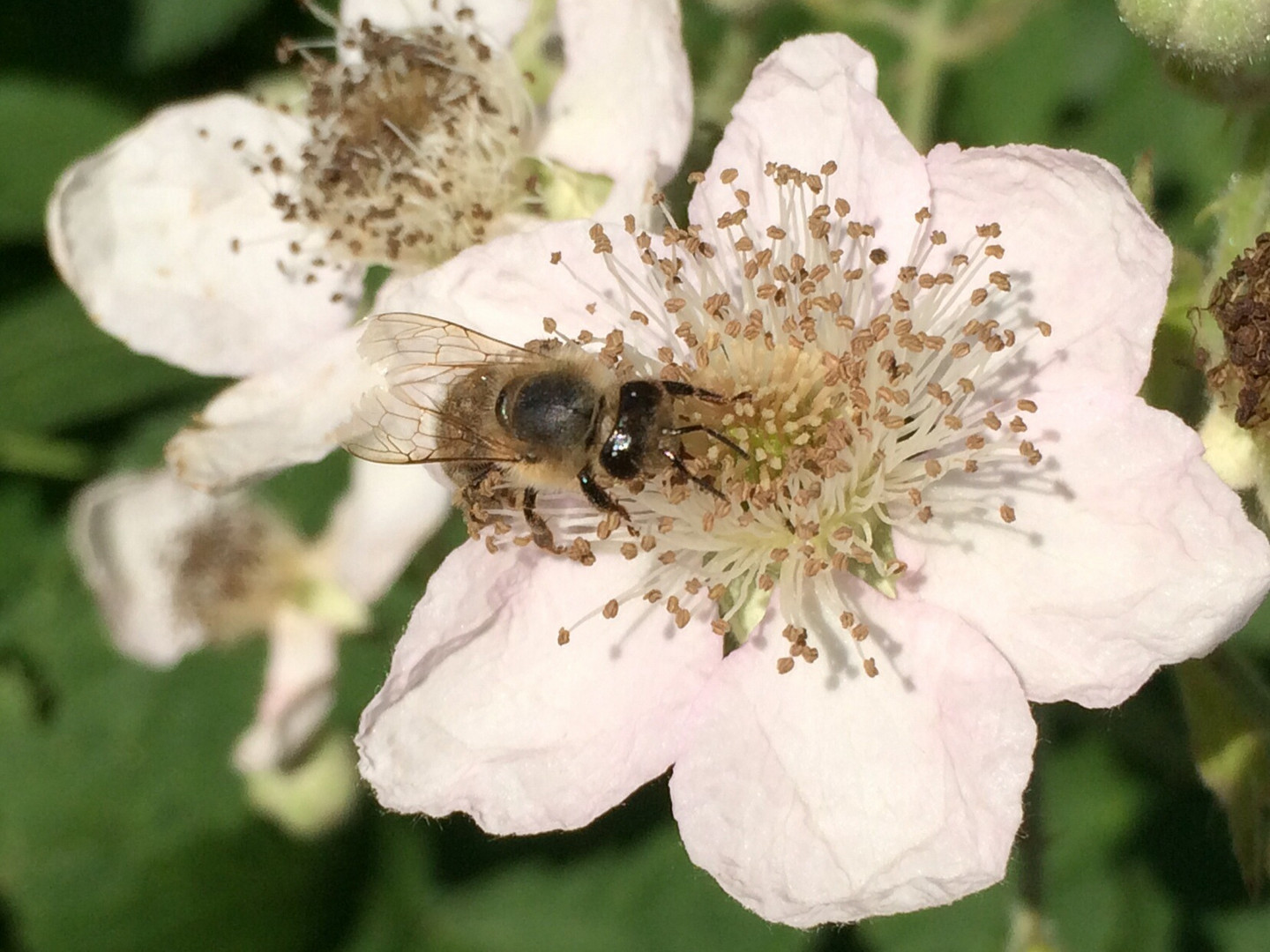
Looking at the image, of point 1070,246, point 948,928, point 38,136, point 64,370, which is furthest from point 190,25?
point 948,928

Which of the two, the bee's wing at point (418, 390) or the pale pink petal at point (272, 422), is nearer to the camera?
the bee's wing at point (418, 390)

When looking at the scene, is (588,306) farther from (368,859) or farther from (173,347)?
(368,859)

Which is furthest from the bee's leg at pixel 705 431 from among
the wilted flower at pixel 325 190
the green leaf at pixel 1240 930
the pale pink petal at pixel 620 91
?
the green leaf at pixel 1240 930

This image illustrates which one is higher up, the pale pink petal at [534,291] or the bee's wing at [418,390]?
the pale pink petal at [534,291]

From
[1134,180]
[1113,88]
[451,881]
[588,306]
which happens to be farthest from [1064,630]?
[451,881]

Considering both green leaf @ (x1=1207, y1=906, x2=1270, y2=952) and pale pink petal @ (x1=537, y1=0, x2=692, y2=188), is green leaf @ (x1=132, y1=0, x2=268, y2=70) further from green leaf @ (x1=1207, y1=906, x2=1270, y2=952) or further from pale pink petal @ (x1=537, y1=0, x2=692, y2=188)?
green leaf @ (x1=1207, y1=906, x2=1270, y2=952)

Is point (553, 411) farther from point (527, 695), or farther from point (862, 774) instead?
point (862, 774)

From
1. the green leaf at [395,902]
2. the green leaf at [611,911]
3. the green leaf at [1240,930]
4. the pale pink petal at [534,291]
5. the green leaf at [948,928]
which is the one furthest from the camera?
the green leaf at [395,902]

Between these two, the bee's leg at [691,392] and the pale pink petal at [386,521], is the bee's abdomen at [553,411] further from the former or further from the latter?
the pale pink petal at [386,521]
